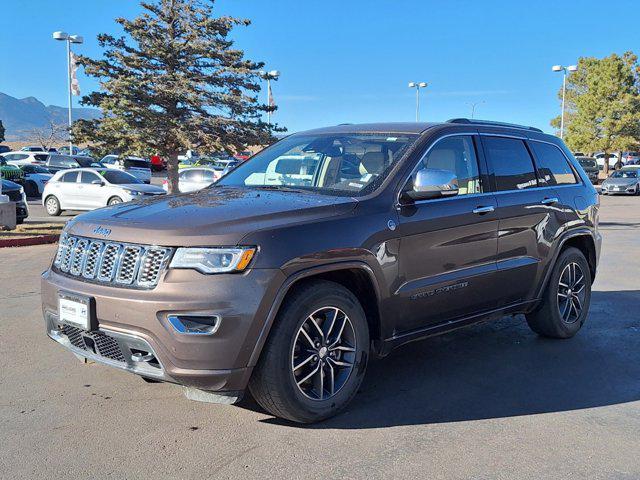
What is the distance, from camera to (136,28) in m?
17.3

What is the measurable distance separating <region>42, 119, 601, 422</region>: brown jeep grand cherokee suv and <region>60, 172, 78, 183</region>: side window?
15.3m

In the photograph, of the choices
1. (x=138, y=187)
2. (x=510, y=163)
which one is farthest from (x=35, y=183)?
(x=510, y=163)

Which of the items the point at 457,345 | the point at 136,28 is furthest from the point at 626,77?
the point at 457,345

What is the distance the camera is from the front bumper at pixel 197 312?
129 inches

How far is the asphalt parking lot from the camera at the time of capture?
3.31m

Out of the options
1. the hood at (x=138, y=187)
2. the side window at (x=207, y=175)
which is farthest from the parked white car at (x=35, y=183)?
the hood at (x=138, y=187)

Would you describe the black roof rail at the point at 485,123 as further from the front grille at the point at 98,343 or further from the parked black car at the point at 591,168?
the parked black car at the point at 591,168

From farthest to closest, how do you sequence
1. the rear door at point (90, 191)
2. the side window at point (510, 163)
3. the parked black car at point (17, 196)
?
the rear door at point (90, 191) → the parked black car at point (17, 196) → the side window at point (510, 163)

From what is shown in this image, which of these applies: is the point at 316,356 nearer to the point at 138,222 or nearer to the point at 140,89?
the point at 138,222

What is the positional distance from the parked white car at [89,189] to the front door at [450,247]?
14.7 meters

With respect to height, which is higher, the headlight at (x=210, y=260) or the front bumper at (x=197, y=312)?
the headlight at (x=210, y=260)

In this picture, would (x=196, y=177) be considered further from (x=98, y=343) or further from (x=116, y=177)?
(x=98, y=343)

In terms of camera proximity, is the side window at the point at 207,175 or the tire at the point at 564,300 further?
the side window at the point at 207,175

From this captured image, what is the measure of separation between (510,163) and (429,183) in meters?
1.49
